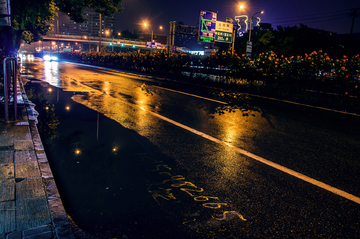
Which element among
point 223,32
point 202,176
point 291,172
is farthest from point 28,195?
point 223,32

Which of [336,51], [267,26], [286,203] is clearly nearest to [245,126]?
[286,203]

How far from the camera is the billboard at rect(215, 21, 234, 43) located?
93.6 feet

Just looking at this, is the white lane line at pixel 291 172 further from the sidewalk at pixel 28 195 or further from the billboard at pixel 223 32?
the billboard at pixel 223 32

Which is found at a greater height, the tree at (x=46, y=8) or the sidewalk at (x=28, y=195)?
the tree at (x=46, y=8)

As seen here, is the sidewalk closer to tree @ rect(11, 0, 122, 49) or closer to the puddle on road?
the puddle on road

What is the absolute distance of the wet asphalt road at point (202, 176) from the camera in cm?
283

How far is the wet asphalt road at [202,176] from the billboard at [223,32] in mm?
22786

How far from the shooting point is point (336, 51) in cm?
4875

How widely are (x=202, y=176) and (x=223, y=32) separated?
27.4 m

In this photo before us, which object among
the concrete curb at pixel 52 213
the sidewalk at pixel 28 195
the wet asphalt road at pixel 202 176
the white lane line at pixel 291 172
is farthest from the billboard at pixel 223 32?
the concrete curb at pixel 52 213

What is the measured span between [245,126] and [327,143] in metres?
2.07

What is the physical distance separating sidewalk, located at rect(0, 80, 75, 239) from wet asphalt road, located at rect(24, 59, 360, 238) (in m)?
0.21

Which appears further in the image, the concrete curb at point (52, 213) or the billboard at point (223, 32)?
the billboard at point (223, 32)

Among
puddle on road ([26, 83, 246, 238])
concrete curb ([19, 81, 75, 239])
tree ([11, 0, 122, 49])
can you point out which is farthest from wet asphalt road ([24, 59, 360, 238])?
tree ([11, 0, 122, 49])
